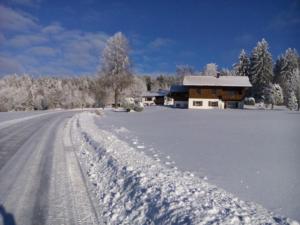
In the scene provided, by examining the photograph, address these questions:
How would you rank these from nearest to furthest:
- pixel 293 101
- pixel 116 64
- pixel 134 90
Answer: pixel 293 101, pixel 116 64, pixel 134 90

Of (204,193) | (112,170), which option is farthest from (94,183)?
(204,193)

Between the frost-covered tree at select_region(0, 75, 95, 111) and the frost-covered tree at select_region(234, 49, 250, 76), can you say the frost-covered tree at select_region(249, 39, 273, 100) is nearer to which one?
the frost-covered tree at select_region(234, 49, 250, 76)

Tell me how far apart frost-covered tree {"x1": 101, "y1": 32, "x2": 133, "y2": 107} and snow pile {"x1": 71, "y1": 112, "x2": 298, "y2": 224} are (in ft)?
152

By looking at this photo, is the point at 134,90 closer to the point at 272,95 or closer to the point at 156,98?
the point at 156,98

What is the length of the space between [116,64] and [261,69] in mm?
35412

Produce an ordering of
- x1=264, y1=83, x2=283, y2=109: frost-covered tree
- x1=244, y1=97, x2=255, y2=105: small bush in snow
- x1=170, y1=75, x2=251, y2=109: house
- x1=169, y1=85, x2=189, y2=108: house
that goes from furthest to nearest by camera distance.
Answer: x1=244, y1=97, x2=255, y2=105: small bush in snow → x1=169, y1=85, x2=189, y2=108: house → x1=170, y1=75, x2=251, y2=109: house → x1=264, y1=83, x2=283, y2=109: frost-covered tree

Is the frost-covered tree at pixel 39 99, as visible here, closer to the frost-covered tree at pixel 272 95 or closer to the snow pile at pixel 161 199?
the frost-covered tree at pixel 272 95

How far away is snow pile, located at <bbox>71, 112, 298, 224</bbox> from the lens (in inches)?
206

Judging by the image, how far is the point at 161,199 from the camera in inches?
241

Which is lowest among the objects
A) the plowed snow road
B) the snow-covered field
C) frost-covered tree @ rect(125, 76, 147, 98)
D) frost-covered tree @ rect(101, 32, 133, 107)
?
the plowed snow road

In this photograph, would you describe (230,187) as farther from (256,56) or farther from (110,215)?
(256,56)

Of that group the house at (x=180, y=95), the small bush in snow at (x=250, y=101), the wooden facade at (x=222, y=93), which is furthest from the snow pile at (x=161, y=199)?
the small bush in snow at (x=250, y=101)

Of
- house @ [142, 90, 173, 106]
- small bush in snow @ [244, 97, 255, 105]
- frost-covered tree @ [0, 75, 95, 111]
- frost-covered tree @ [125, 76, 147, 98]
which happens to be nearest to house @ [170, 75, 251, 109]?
small bush in snow @ [244, 97, 255, 105]

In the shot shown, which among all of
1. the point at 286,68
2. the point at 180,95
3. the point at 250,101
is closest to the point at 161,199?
the point at 180,95
